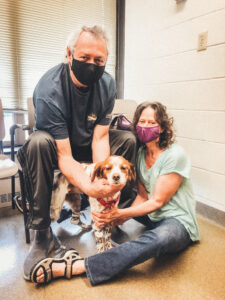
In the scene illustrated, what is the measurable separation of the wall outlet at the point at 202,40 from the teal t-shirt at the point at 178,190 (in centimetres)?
89

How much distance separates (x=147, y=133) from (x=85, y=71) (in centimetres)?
53

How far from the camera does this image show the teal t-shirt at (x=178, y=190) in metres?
1.37

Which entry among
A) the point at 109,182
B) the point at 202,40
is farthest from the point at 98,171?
the point at 202,40

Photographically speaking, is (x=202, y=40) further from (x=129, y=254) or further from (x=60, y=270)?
(x=60, y=270)

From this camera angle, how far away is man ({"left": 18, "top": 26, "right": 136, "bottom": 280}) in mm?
1262

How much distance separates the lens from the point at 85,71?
1315 millimetres

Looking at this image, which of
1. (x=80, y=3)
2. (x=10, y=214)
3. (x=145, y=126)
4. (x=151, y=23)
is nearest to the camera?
(x=145, y=126)

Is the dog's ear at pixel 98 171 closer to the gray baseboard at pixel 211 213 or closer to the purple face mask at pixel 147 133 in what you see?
the purple face mask at pixel 147 133

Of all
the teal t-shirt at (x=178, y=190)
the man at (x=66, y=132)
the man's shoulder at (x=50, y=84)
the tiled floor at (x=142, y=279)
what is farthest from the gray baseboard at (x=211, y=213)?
the man's shoulder at (x=50, y=84)

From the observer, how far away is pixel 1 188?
2.06 m

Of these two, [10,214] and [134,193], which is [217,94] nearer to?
[134,193]

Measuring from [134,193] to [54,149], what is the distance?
738mm

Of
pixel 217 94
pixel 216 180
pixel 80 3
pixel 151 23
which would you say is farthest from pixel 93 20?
pixel 216 180

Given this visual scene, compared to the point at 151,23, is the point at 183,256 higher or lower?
lower
